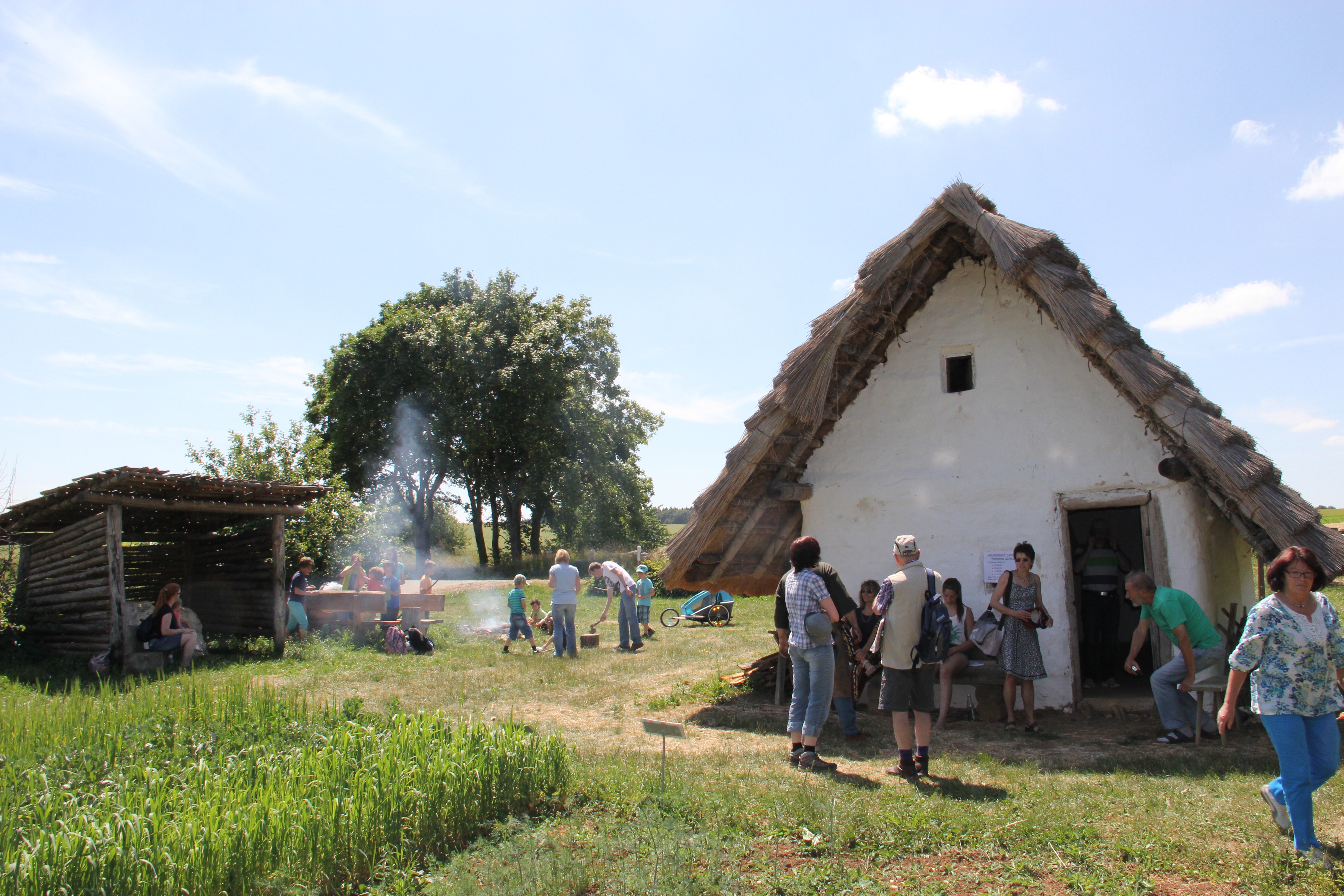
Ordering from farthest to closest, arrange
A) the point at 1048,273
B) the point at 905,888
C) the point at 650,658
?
the point at 650,658 → the point at 1048,273 → the point at 905,888

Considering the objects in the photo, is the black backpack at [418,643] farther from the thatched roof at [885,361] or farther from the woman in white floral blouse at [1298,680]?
the woman in white floral blouse at [1298,680]

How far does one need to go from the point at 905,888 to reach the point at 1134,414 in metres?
5.41

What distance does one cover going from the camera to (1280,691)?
3838 mm

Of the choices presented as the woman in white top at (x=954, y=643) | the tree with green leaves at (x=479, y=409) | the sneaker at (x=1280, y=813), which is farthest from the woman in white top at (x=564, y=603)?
the tree with green leaves at (x=479, y=409)

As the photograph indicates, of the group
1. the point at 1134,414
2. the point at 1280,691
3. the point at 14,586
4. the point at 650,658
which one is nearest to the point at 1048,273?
the point at 1134,414

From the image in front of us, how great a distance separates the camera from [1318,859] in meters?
3.67

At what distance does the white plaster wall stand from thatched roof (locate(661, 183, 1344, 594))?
194mm

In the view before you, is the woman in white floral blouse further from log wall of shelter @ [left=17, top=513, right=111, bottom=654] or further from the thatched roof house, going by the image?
log wall of shelter @ [left=17, top=513, right=111, bottom=654]

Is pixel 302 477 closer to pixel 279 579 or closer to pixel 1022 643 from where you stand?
pixel 279 579

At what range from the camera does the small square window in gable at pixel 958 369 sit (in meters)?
8.31

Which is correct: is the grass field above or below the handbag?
below

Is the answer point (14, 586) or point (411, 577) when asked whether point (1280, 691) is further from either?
point (411, 577)

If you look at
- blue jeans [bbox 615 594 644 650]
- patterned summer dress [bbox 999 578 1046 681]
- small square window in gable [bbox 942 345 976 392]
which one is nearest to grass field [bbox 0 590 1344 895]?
patterned summer dress [bbox 999 578 1046 681]

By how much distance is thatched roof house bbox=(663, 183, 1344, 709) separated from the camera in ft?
23.0
